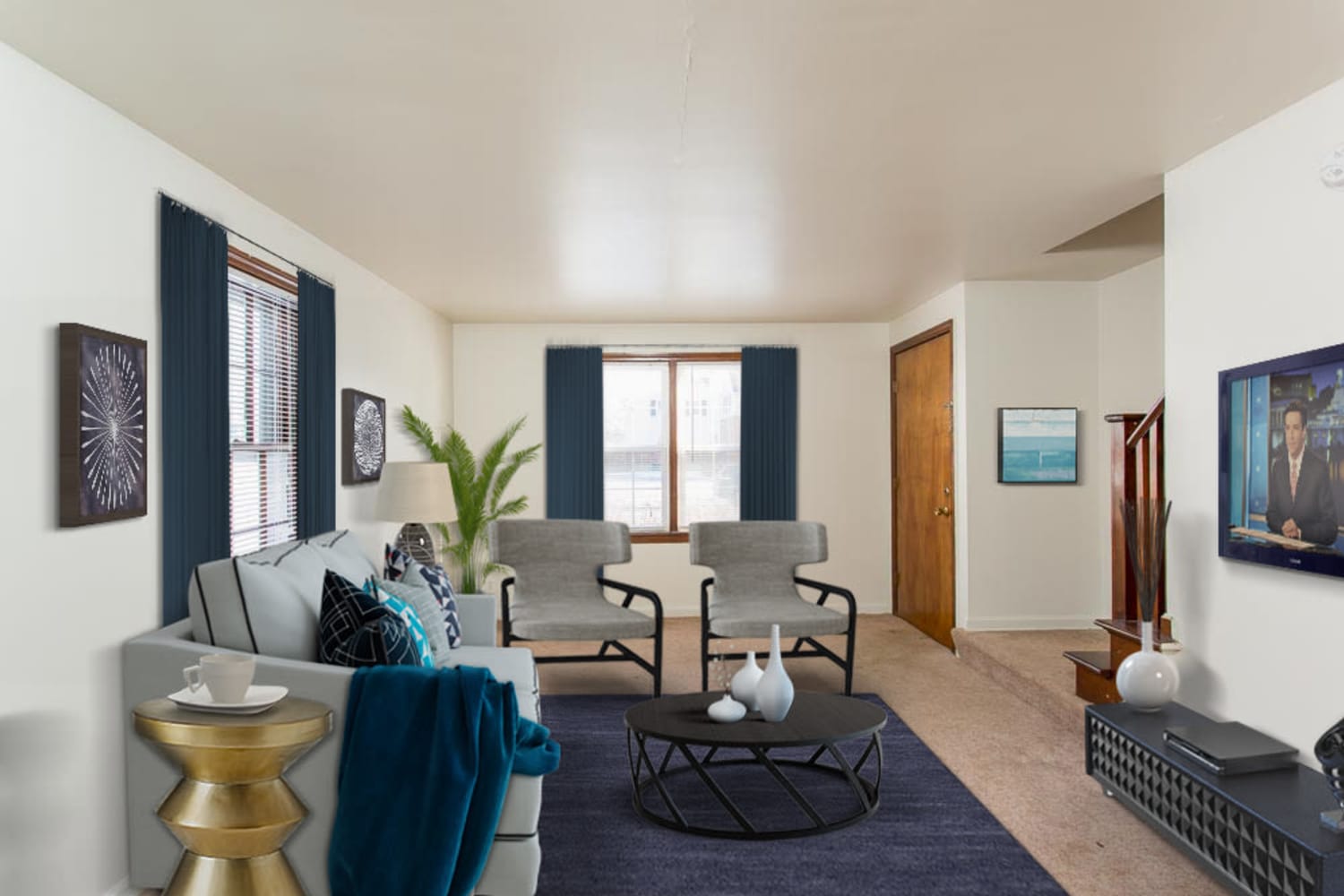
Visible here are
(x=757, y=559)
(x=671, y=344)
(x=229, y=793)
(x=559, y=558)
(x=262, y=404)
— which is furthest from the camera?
(x=671, y=344)

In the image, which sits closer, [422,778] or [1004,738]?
[422,778]

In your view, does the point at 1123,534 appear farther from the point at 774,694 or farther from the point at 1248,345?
the point at 774,694

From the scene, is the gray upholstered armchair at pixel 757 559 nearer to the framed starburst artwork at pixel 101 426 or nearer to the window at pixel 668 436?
the window at pixel 668 436

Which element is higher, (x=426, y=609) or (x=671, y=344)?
(x=671, y=344)

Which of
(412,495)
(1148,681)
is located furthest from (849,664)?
(412,495)

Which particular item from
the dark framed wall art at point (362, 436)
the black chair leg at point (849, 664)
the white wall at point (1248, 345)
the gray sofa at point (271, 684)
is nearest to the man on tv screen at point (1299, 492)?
the white wall at point (1248, 345)

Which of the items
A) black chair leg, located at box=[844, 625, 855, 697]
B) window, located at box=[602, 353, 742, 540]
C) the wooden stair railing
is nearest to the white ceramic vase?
the wooden stair railing

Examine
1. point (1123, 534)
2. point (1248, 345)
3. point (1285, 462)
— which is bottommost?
point (1123, 534)

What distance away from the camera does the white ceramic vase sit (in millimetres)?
3695

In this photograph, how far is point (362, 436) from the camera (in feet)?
18.0

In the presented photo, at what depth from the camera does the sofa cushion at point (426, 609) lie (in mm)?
3951

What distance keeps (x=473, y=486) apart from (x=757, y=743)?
4345 millimetres

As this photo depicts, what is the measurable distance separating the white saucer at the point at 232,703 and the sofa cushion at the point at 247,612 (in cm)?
43

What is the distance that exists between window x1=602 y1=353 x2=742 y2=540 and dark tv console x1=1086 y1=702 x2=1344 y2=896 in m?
4.65
